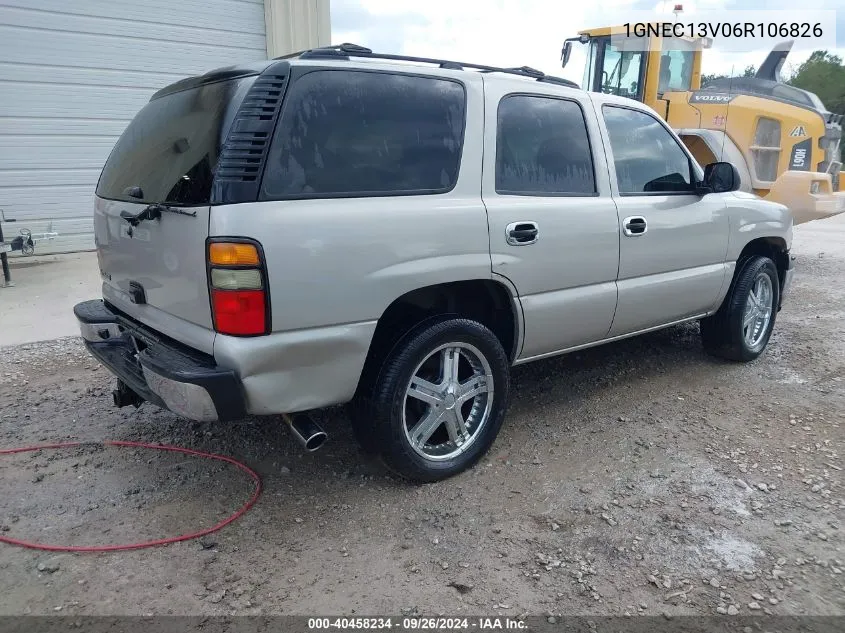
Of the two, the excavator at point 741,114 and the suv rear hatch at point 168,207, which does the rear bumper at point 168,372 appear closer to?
the suv rear hatch at point 168,207

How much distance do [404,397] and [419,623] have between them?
3.23 feet

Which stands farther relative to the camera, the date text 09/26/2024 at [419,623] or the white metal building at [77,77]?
the white metal building at [77,77]

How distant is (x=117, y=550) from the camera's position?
8.96ft

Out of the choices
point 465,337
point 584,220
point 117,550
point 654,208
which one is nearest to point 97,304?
point 117,550

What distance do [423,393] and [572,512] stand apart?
2.86 ft

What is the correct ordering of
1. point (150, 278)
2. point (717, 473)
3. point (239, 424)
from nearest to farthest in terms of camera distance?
point (150, 278), point (717, 473), point (239, 424)

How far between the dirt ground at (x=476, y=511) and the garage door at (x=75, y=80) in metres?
4.74

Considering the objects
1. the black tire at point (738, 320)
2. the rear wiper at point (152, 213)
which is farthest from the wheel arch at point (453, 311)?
the black tire at point (738, 320)

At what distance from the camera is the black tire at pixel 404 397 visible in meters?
2.98

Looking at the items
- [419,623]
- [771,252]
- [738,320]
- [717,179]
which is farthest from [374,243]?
[771,252]

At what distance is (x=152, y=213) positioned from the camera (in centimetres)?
281

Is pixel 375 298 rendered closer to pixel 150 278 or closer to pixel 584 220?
pixel 150 278

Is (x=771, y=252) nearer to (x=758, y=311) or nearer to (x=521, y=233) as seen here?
(x=758, y=311)

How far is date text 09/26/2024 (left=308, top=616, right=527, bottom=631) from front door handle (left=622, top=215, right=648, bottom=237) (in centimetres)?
232
